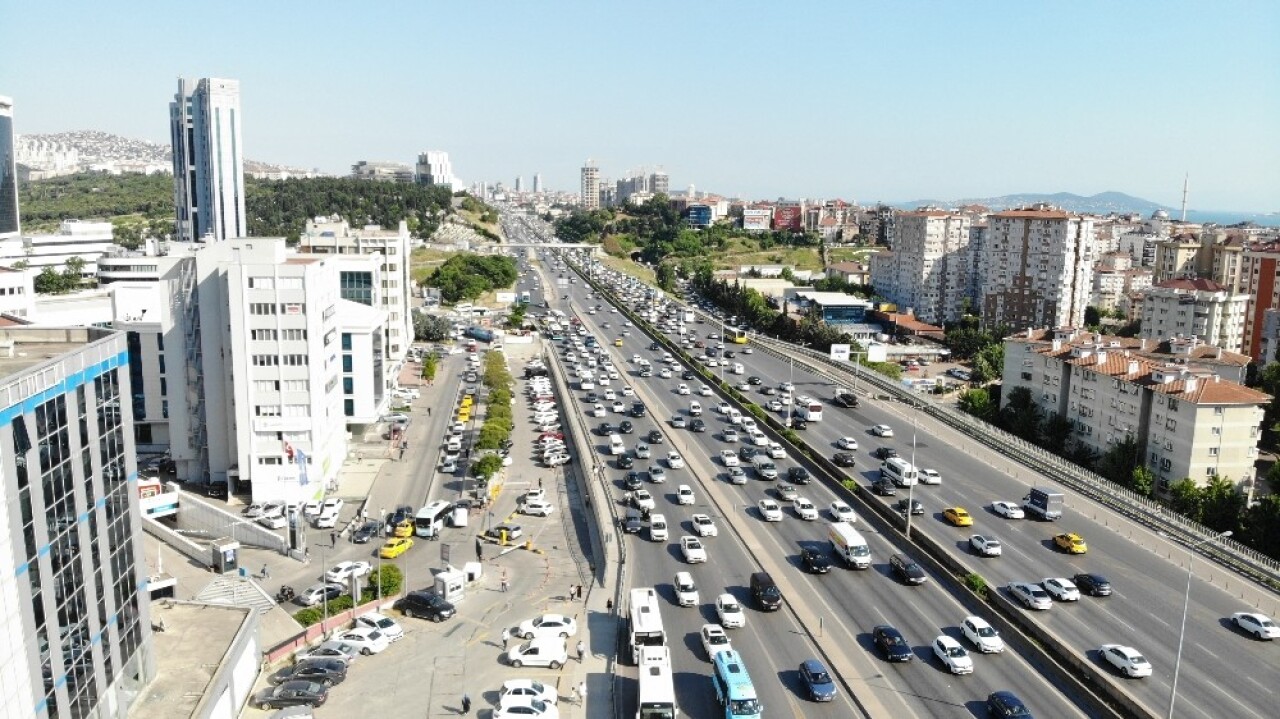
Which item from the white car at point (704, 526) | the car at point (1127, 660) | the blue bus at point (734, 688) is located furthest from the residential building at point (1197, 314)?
the blue bus at point (734, 688)

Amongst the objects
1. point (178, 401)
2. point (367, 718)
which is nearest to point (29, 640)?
point (367, 718)

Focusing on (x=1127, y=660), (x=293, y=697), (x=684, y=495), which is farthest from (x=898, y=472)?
(x=293, y=697)

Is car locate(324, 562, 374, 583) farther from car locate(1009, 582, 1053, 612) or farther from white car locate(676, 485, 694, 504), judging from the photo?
car locate(1009, 582, 1053, 612)

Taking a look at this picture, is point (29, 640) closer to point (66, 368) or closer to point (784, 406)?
point (66, 368)

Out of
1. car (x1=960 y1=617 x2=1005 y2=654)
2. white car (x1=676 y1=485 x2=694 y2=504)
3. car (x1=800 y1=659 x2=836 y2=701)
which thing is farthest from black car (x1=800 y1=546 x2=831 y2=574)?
white car (x1=676 y1=485 x2=694 y2=504)

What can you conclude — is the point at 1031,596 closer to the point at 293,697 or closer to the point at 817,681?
the point at 817,681

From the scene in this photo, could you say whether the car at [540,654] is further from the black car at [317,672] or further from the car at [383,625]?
the black car at [317,672]
